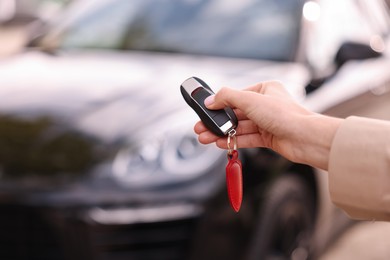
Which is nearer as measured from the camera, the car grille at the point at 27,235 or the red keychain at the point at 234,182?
the red keychain at the point at 234,182

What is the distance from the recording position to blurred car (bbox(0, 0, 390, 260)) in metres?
3.04

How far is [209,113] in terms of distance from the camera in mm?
1811

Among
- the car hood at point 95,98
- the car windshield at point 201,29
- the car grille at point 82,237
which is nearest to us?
the car grille at point 82,237

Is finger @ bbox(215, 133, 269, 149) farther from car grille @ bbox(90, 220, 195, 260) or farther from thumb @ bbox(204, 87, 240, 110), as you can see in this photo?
car grille @ bbox(90, 220, 195, 260)

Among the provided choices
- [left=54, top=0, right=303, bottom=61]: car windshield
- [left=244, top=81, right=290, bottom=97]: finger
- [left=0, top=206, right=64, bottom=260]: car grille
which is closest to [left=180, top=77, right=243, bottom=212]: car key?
[left=244, top=81, right=290, bottom=97]: finger

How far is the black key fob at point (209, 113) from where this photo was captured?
1.81m

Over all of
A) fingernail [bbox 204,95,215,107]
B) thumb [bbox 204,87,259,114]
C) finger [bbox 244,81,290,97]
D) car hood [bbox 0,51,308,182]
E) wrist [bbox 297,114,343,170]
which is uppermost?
car hood [bbox 0,51,308,182]

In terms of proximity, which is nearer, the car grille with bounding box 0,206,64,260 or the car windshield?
the car grille with bounding box 0,206,64,260

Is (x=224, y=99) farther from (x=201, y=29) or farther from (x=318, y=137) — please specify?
(x=201, y=29)

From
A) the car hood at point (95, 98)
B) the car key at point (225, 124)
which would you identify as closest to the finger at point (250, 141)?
the car key at point (225, 124)

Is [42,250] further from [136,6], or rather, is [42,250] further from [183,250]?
[136,6]

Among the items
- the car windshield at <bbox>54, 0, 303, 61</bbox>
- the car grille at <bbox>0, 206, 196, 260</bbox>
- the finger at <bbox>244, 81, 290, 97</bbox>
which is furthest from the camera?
the car windshield at <bbox>54, 0, 303, 61</bbox>

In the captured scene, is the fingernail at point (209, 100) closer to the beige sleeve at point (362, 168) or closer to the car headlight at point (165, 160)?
the beige sleeve at point (362, 168)

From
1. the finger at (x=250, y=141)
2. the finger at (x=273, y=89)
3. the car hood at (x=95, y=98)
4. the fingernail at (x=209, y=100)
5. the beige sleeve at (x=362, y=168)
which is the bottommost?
the beige sleeve at (x=362, y=168)
